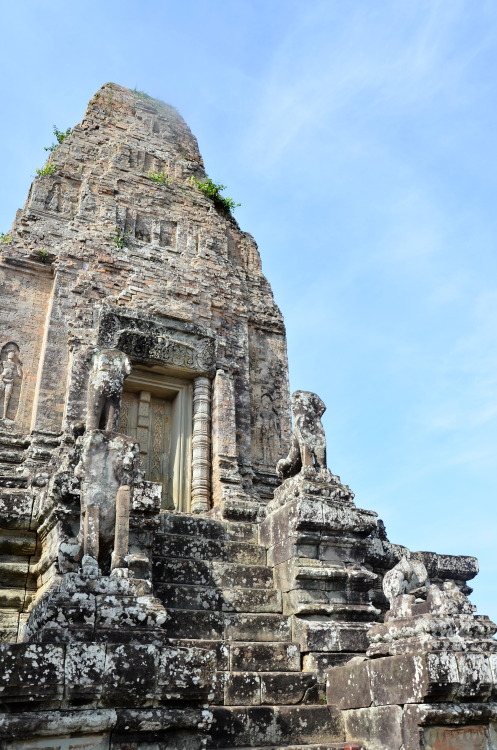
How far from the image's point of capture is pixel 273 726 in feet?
18.9

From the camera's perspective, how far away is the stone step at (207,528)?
8.16 metres

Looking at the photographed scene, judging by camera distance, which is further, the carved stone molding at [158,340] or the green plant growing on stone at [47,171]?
the green plant growing on stone at [47,171]

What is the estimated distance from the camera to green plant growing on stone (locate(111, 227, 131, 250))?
13062 millimetres

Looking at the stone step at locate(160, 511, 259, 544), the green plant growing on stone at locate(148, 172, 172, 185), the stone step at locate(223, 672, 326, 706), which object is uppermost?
the green plant growing on stone at locate(148, 172, 172, 185)

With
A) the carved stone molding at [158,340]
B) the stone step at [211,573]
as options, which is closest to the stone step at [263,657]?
the stone step at [211,573]

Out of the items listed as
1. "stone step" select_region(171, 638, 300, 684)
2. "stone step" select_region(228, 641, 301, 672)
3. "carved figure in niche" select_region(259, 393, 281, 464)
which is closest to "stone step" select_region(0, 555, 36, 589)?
"stone step" select_region(171, 638, 300, 684)

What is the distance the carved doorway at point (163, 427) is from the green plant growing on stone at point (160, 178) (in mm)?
5334

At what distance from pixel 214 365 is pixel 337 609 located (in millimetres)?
6045

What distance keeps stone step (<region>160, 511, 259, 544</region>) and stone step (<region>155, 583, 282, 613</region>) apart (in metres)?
1.03

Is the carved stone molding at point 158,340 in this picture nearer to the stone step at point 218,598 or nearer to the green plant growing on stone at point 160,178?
the green plant growing on stone at point 160,178

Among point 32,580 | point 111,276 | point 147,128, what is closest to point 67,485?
point 32,580

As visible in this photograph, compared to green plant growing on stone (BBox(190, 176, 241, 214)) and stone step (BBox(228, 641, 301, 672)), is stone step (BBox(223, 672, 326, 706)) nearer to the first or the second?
stone step (BBox(228, 641, 301, 672))

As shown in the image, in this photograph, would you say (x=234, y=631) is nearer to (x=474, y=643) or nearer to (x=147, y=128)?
(x=474, y=643)

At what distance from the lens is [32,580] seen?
7.32 meters
